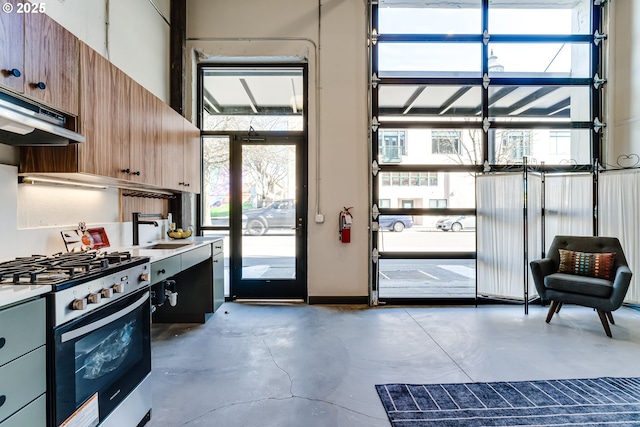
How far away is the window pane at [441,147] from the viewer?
455 cm

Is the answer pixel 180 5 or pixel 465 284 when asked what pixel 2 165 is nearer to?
pixel 180 5

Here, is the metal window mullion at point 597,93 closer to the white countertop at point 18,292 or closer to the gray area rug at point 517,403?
the gray area rug at point 517,403

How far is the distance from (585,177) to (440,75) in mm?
2241

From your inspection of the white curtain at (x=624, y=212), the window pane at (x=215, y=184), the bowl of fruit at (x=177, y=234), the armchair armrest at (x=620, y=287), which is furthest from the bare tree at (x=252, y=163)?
the white curtain at (x=624, y=212)

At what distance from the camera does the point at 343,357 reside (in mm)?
2830

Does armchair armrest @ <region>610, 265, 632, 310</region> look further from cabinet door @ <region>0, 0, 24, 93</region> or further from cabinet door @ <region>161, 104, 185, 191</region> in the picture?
cabinet door @ <region>0, 0, 24, 93</region>

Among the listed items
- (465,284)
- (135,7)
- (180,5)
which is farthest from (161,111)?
(465,284)

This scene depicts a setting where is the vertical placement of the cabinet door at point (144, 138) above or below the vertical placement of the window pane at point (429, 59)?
below

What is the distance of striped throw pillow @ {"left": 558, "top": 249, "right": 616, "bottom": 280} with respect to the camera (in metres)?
3.52

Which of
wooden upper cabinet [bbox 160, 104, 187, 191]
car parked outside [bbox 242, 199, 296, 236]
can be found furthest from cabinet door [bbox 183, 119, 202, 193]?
car parked outside [bbox 242, 199, 296, 236]

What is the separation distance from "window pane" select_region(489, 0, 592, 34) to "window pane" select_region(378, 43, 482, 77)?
1.51 ft

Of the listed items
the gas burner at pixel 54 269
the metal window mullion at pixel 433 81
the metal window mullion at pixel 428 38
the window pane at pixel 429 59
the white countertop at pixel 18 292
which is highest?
the metal window mullion at pixel 428 38

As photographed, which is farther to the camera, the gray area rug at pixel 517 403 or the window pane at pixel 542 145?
the window pane at pixel 542 145

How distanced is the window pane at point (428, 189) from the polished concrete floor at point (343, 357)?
1.45 metres
